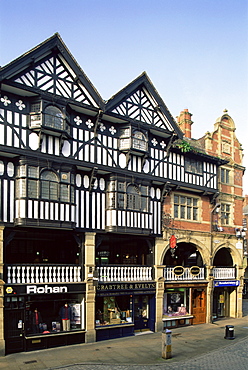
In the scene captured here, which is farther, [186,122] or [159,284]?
[186,122]

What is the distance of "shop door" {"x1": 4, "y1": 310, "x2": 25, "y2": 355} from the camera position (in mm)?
15953

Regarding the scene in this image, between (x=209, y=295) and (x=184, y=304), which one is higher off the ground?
(x=209, y=295)

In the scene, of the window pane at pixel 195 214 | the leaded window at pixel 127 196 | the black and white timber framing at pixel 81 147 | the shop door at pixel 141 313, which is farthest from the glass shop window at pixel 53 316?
the window pane at pixel 195 214

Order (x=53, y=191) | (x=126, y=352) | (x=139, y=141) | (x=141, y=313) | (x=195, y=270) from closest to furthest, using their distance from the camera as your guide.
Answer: (x=126, y=352) → (x=53, y=191) → (x=139, y=141) → (x=141, y=313) → (x=195, y=270)

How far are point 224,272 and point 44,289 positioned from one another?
44.0 ft

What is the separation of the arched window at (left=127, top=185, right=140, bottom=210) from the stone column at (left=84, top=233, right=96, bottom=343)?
2.96m

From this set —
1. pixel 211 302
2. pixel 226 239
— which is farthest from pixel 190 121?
pixel 211 302

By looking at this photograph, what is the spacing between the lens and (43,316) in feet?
57.2

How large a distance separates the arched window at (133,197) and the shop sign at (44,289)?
17.8ft

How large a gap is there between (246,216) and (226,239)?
2101 cm

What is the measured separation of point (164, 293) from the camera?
2219cm

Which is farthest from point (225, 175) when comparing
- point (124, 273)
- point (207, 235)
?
point (124, 273)

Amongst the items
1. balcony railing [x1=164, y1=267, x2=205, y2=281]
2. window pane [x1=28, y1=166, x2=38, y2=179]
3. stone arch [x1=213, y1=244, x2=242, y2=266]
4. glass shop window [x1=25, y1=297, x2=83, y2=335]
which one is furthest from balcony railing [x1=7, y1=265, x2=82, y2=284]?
stone arch [x1=213, y1=244, x2=242, y2=266]

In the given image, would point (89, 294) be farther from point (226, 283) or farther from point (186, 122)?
point (186, 122)
